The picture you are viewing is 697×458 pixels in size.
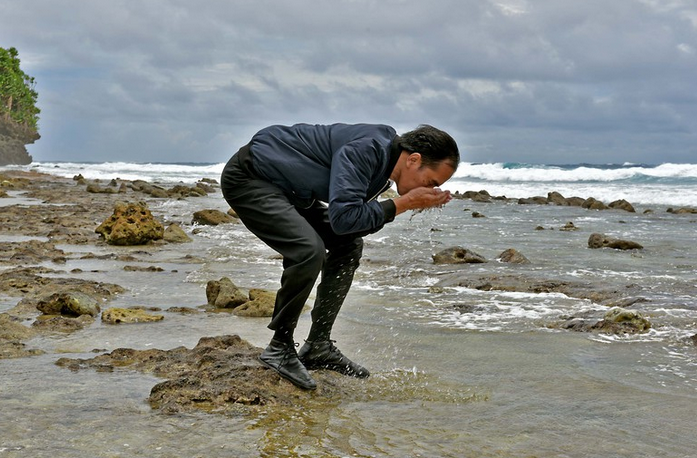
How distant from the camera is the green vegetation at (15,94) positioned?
77875 millimetres

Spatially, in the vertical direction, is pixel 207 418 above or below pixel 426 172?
below

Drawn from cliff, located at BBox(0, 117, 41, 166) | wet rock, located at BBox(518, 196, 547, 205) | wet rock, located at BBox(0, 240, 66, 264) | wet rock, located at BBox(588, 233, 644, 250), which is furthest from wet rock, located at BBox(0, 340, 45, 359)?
cliff, located at BBox(0, 117, 41, 166)

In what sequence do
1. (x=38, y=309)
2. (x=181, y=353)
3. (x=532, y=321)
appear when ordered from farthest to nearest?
(x=532, y=321), (x=38, y=309), (x=181, y=353)

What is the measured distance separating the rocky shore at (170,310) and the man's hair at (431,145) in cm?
132

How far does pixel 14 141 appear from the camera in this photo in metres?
80.3

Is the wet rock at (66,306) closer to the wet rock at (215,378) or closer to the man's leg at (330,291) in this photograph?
the wet rock at (215,378)

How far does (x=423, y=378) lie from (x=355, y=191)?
1.41m

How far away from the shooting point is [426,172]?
387cm

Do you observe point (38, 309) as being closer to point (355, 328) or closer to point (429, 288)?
point (355, 328)

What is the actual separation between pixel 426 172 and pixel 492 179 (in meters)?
54.2

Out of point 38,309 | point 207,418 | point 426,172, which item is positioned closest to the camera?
point 207,418

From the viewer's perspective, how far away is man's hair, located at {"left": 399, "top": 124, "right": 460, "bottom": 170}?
12.6 feet

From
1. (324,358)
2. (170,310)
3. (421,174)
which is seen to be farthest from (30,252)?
(421,174)

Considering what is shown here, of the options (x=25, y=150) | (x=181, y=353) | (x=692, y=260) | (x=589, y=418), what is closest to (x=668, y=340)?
(x=589, y=418)
